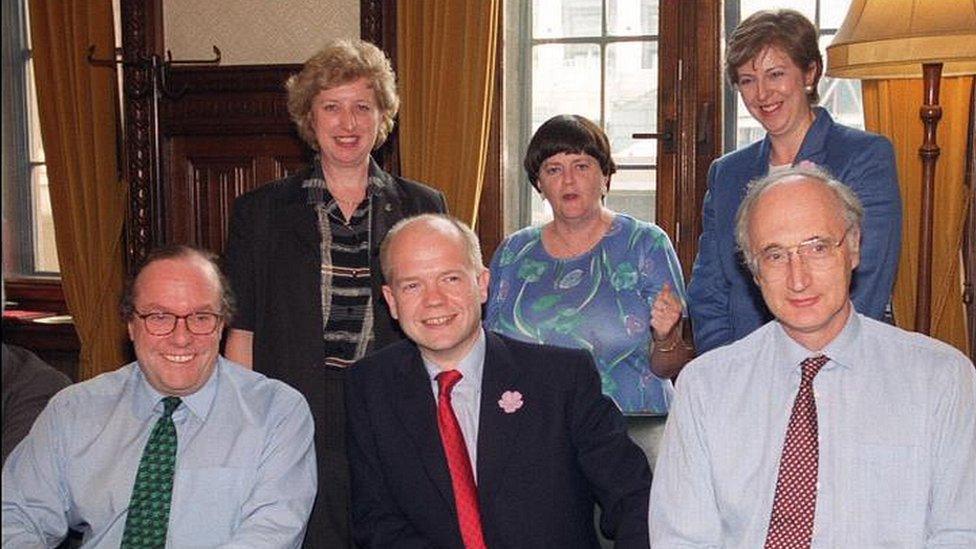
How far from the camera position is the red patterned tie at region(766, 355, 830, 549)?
76.0 inches

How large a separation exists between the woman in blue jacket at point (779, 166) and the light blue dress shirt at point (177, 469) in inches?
44.9

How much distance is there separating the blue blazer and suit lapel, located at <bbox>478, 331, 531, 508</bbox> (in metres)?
0.73

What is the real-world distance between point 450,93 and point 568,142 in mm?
1658

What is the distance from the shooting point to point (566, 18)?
16.1 feet

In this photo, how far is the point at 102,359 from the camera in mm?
5465

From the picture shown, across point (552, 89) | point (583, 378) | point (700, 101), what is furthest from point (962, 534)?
point (552, 89)

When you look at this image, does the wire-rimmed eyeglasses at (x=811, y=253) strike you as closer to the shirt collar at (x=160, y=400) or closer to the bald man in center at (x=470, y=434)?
the bald man in center at (x=470, y=434)

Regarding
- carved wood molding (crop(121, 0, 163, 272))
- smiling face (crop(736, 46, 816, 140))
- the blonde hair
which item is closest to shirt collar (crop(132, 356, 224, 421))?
the blonde hair

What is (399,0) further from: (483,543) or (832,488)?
(832,488)

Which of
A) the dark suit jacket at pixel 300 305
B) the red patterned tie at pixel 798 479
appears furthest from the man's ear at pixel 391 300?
the red patterned tie at pixel 798 479

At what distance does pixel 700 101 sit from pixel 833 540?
9.80 ft

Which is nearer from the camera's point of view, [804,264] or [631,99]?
[804,264]

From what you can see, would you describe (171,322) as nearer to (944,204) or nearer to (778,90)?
(778,90)

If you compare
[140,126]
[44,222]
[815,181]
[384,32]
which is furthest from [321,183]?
[44,222]
